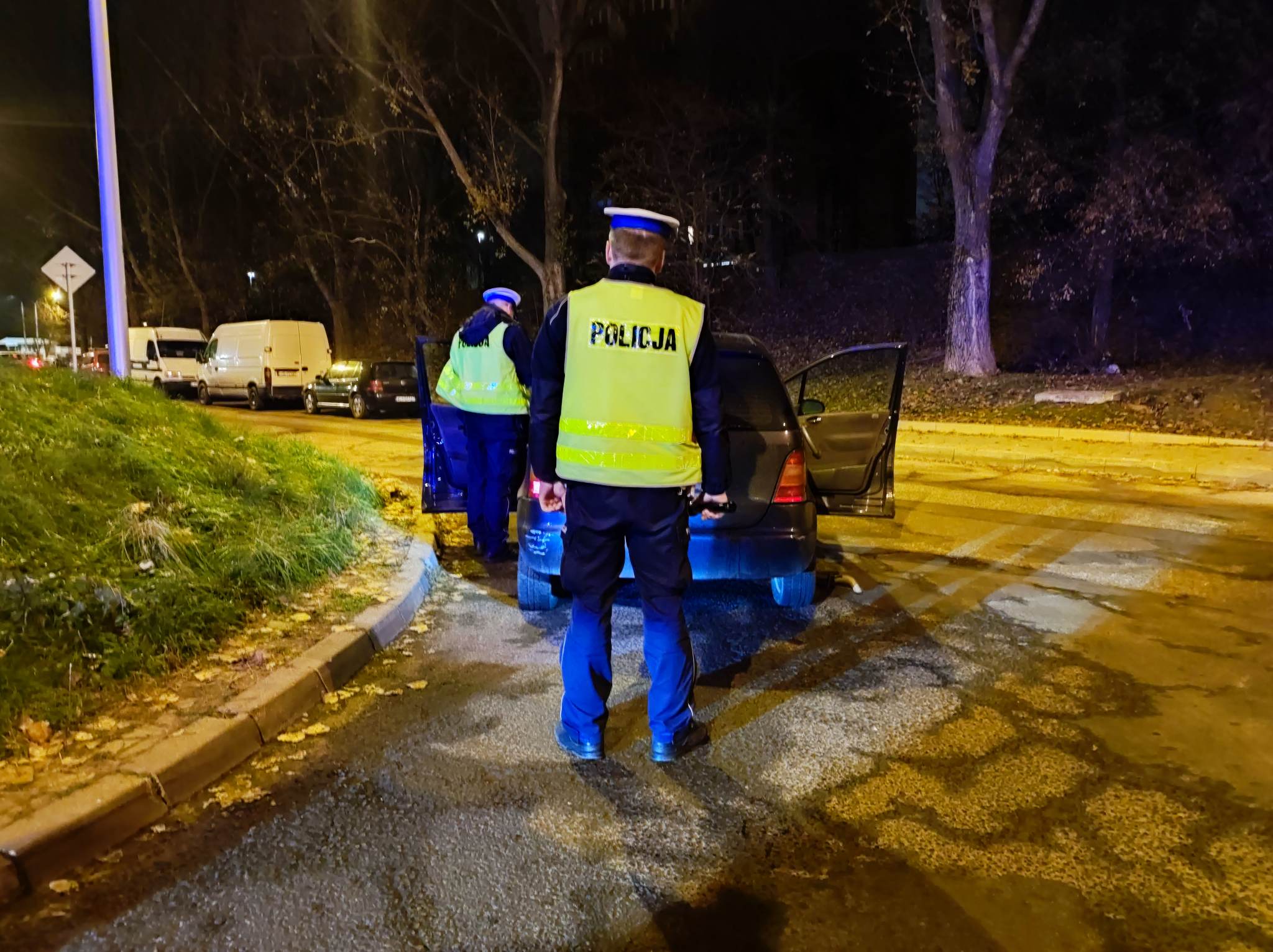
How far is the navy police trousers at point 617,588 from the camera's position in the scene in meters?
3.71

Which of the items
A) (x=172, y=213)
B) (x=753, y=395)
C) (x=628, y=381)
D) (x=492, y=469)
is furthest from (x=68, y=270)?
(x=172, y=213)

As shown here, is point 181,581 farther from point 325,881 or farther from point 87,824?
point 325,881

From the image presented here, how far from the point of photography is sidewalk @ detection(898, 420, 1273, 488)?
11305mm

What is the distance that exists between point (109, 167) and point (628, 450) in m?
11.4

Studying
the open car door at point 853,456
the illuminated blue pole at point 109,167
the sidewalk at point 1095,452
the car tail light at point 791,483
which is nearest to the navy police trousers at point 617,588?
the car tail light at point 791,483

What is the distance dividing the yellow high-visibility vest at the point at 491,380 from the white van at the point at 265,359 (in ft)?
60.0

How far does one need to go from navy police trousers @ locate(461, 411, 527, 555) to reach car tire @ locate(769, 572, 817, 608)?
1765 mm

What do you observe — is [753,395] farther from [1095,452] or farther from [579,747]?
[1095,452]

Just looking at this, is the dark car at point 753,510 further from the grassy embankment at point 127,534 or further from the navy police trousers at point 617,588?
the grassy embankment at point 127,534

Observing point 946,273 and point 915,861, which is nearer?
point 915,861

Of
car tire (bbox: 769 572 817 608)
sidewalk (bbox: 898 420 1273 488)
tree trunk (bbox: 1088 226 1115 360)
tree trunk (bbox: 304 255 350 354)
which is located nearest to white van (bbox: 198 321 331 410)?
tree trunk (bbox: 304 255 350 354)

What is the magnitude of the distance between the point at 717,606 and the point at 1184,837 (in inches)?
119

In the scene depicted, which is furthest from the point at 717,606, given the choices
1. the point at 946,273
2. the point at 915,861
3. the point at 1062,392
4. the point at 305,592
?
the point at 946,273

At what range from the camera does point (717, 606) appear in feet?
19.7
